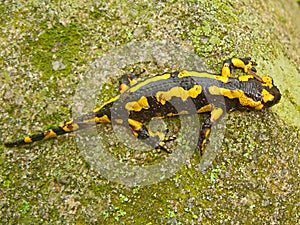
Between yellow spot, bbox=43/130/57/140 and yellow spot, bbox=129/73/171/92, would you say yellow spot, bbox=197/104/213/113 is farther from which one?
yellow spot, bbox=43/130/57/140

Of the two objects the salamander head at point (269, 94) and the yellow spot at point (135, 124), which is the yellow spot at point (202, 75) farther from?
the yellow spot at point (135, 124)

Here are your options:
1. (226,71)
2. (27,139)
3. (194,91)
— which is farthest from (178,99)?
(27,139)

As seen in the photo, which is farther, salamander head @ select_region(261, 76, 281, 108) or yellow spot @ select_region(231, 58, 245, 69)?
yellow spot @ select_region(231, 58, 245, 69)

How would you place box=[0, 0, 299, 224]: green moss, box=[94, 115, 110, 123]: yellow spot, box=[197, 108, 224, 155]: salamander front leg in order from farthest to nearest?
1. box=[94, 115, 110, 123]: yellow spot
2. box=[197, 108, 224, 155]: salamander front leg
3. box=[0, 0, 299, 224]: green moss

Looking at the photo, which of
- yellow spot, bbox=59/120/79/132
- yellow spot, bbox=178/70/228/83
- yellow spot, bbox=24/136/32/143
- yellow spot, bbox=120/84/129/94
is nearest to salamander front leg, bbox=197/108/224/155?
yellow spot, bbox=178/70/228/83

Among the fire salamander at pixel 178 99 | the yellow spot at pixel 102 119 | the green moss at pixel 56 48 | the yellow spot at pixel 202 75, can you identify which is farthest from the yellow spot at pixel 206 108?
the green moss at pixel 56 48

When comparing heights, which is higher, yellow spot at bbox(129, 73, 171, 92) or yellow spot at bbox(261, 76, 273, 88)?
yellow spot at bbox(261, 76, 273, 88)
